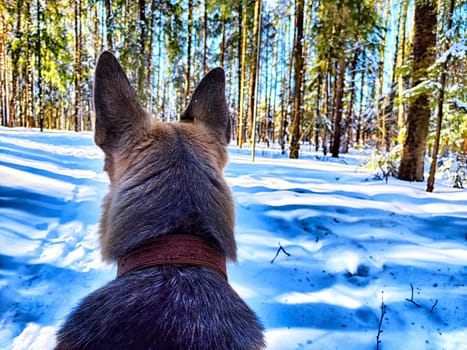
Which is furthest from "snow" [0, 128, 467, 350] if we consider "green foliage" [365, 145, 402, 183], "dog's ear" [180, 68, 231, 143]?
"green foliage" [365, 145, 402, 183]

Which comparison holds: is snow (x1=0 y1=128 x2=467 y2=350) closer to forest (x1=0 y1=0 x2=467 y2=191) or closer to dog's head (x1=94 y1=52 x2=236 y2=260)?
dog's head (x1=94 y1=52 x2=236 y2=260)

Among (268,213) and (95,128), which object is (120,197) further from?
(268,213)

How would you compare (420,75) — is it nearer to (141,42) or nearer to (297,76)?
(297,76)

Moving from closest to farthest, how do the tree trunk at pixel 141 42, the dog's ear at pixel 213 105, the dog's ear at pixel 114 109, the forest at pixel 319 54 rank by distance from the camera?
1. the dog's ear at pixel 114 109
2. the dog's ear at pixel 213 105
3. the forest at pixel 319 54
4. the tree trunk at pixel 141 42

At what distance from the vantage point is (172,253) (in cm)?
126

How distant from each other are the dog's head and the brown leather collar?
0.11 ft

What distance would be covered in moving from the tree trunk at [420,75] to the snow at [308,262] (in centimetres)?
109

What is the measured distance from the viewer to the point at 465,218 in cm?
450

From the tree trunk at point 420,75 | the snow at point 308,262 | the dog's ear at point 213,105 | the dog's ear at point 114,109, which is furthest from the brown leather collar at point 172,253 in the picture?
the tree trunk at point 420,75

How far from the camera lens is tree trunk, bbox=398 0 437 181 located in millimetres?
6535

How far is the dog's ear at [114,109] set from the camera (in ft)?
5.10

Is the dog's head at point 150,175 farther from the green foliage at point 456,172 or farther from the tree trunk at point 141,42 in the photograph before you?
the tree trunk at point 141,42

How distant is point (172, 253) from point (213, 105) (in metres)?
1.08

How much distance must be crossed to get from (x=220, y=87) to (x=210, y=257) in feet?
3.71
